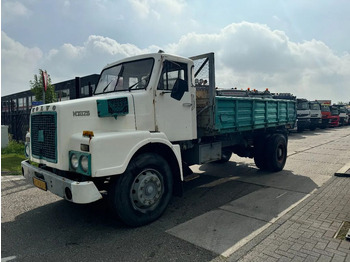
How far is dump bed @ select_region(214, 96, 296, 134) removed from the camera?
19.1ft

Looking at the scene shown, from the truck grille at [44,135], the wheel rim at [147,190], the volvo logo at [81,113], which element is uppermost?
the volvo logo at [81,113]

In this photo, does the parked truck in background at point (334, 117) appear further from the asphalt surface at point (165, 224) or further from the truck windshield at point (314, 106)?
the asphalt surface at point (165, 224)

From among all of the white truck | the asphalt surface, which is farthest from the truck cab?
the white truck

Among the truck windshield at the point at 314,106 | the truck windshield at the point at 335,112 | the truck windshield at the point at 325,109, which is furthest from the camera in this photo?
the truck windshield at the point at 335,112

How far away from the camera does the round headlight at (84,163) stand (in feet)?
11.8

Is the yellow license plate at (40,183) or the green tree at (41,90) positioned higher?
the green tree at (41,90)

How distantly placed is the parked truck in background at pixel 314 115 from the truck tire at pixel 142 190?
2085 cm

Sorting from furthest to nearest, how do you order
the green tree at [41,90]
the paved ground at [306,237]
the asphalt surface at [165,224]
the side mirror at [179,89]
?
the green tree at [41,90] → the side mirror at [179,89] → the asphalt surface at [165,224] → the paved ground at [306,237]

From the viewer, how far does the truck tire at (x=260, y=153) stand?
771cm

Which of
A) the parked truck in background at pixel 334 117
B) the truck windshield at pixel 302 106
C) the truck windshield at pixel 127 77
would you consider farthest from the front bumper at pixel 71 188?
the parked truck in background at pixel 334 117

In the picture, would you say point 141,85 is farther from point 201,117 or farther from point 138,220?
point 138,220

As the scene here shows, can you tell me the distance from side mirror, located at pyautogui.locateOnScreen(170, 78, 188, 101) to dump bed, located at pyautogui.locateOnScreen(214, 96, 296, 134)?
37.8 inches

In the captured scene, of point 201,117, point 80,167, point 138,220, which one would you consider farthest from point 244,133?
point 80,167

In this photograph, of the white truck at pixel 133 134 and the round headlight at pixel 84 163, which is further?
the white truck at pixel 133 134
